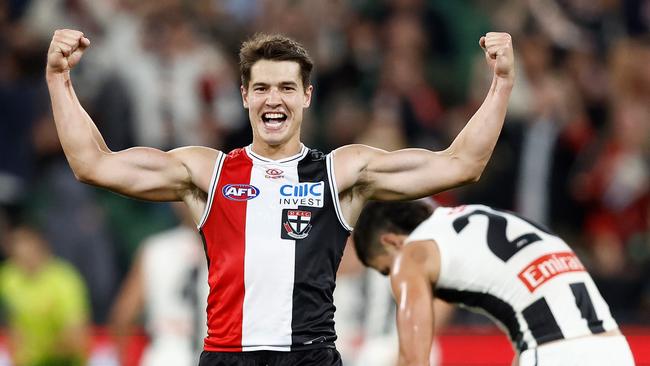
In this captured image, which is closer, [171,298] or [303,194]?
[303,194]

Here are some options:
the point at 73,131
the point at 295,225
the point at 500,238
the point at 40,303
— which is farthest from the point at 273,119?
the point at 40,303

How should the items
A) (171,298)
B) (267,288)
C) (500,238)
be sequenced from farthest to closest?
1. (171,298)
2. (500,238)
3. (267,288)

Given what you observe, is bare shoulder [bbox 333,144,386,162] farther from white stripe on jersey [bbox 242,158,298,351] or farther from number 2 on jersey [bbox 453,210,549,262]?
number 2 on jersey [bbox 453,210,549,262]

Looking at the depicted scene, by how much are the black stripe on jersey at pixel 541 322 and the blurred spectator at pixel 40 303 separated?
495 cm

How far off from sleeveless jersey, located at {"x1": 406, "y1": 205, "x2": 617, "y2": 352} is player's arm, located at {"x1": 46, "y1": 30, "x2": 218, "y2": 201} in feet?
4.13

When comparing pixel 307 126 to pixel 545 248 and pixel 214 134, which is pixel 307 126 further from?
pixel 545 248

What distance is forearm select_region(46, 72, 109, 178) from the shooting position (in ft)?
17.0

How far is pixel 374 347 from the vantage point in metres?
9.45

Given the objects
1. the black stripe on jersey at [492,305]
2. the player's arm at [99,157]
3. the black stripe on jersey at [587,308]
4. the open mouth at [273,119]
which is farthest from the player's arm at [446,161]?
the black stripe on jersey at [587,308]

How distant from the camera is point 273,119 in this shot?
5.20 meters

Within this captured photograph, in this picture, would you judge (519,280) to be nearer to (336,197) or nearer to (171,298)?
(336,197)

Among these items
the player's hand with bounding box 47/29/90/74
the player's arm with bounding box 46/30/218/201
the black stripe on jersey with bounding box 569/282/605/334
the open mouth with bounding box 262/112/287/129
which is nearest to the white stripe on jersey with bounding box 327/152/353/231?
the open mouth with bounding box 262/112/287/129

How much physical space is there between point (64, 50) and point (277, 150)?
92 cm

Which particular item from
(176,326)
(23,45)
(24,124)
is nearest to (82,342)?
(176,326)
